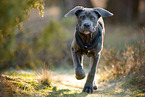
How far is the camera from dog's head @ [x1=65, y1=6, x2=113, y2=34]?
4.79 meters

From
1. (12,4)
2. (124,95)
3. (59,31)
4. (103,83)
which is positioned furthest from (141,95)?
(59,31)

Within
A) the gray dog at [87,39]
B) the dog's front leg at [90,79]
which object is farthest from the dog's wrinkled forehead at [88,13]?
the dog's front leg at [90,79]

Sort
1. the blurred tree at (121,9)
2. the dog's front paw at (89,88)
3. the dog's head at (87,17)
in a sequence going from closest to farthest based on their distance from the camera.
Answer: the dog's head at (87,17)
the dog's front paw at (89,88)
the blurred tree at (121,9)

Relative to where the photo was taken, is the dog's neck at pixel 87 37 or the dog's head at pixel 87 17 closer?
the dog's head at pixel 87 17

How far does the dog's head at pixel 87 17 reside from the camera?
479 centimetres

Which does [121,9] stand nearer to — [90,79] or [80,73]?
[90,79]

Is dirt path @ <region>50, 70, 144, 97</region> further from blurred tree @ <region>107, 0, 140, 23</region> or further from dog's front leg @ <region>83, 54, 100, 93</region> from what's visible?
blurred tree @ <region>107, 0, 140, 23</region>

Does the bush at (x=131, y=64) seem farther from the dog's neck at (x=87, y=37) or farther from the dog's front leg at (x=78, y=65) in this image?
the dog's front leg at (x=78, y=65)

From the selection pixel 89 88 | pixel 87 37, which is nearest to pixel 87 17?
pixel 87 37

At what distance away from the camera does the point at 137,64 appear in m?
5.83

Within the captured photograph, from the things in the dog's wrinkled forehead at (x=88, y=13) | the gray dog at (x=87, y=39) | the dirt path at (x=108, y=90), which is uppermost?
the dog's wrinkled forehead at (x=88, y=13)

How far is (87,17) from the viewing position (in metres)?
5.00

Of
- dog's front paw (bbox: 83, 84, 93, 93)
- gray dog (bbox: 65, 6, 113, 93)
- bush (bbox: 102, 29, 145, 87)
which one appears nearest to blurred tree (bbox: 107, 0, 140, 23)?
bush (bbox: 102, 29, 145, 87)

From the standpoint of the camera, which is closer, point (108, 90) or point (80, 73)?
point (80, 73)
